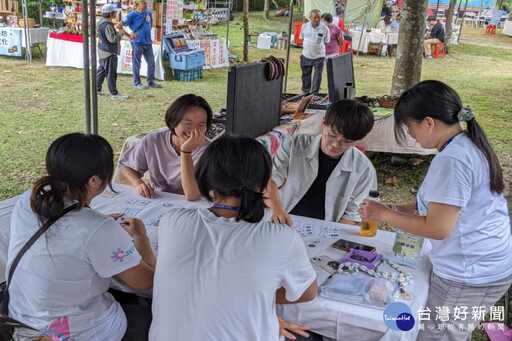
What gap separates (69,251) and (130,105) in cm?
644

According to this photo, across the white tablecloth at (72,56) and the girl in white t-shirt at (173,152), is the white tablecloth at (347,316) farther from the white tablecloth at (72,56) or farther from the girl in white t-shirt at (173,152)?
the white tablecloth at (72,56)

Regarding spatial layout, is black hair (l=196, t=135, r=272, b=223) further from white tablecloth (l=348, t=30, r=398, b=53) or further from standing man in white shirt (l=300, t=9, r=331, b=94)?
white tablecloth (l=348, t=30, r=398, b=53)

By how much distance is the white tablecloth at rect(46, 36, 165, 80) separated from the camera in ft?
30.8

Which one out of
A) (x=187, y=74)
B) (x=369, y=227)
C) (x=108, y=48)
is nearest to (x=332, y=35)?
(x=187, y=74)

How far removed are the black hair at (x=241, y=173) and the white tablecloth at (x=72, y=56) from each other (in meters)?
8.27

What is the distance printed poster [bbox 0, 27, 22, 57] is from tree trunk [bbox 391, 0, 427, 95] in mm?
7948

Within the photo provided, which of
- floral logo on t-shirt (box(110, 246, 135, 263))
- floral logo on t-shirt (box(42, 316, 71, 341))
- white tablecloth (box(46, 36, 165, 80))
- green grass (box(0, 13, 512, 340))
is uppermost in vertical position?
floral logo on t-shirt (box(110, 246, 135, 263))

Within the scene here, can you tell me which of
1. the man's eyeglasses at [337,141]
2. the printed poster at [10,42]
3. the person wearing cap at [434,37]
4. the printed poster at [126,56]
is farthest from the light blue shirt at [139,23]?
the person wearing cap at [434,37]

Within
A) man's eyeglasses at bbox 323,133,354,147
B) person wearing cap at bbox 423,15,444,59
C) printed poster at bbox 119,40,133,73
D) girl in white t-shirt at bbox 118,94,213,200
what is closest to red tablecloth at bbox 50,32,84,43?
printed poster at bbox 119,40,133,73

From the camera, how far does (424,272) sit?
1812mm

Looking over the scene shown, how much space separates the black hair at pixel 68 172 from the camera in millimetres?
1436

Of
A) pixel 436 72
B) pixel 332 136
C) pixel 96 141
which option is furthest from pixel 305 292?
pixel 436 72

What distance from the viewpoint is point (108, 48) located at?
7996mm

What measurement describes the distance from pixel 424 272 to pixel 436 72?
39.6 feet
